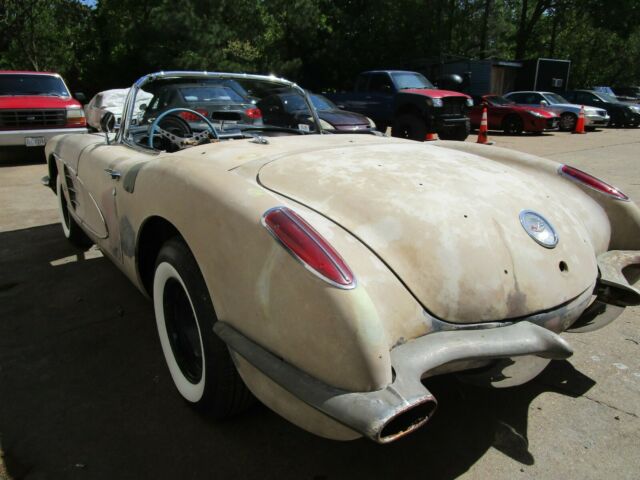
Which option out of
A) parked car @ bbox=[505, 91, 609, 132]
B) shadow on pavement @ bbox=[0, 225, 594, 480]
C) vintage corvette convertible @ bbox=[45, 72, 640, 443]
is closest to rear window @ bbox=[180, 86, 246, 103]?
vintage corvette convertible @ bbox=[45, 72, 640, 443]

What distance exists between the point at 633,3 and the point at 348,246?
104ft

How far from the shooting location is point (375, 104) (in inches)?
479

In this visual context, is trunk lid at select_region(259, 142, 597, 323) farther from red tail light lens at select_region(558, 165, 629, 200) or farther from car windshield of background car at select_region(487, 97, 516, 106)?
car windshield of background car at select_region(487, 97, 516, 106)

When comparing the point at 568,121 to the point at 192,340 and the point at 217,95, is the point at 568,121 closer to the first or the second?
the point at 217,95

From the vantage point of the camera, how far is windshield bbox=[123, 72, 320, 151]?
3156 millimetres

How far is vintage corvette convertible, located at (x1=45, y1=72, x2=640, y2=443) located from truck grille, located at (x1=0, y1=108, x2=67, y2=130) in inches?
317

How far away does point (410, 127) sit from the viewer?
1143cm

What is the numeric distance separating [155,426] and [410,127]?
1027 cm

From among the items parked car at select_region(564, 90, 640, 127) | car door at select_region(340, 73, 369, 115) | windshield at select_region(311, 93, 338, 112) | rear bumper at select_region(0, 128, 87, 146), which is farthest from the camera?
parked car at select_region(564, 90, 640, 127)

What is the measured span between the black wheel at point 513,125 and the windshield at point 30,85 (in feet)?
39.7

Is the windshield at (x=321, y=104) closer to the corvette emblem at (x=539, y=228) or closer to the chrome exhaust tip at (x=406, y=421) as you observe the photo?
Result: the corvette emblem at (x=539, y=228)

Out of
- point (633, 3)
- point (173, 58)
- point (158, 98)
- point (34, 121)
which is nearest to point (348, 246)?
point (158, 98)

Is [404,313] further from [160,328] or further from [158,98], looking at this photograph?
[158,98]

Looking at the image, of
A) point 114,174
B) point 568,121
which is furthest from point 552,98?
point 114,174
